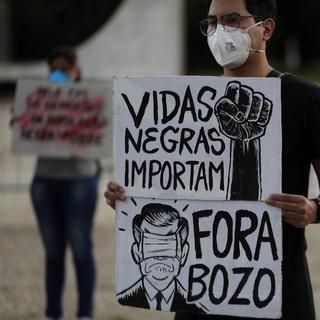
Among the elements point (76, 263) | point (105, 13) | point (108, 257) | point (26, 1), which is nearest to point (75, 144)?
point (76, 263)

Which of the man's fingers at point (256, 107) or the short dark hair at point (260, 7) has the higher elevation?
the short dark hair at point (260, 7)

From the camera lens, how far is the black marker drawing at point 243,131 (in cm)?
309

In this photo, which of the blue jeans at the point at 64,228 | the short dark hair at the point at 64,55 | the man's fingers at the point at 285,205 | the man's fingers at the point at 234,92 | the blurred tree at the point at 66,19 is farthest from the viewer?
the blurred tree at the point at 66,19

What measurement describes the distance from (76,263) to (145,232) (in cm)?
266

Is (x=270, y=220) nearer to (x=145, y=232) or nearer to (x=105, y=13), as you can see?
(x=145, y=232)

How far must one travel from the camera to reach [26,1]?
55.0ft

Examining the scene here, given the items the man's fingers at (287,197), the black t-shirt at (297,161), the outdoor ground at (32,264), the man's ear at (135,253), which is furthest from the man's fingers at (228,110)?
the outdoor ground at (32,264)

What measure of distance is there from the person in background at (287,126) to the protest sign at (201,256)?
0.27 ft

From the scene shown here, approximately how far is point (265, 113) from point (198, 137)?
0.81ft

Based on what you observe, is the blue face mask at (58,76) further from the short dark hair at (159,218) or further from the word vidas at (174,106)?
the short dark hair at (159,218)

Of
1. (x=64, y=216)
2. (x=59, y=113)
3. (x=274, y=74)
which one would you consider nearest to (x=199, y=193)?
(x=274, y=74)

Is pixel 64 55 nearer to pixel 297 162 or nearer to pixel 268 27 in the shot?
pixel 268 27

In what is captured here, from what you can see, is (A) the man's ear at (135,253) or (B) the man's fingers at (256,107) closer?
(B) the man's fingers at (256,107)

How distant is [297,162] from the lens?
3.15 metres
